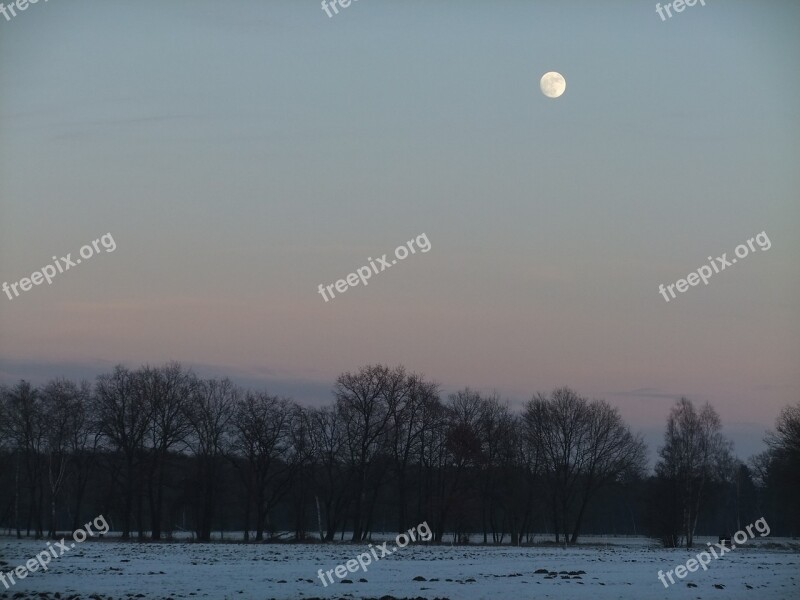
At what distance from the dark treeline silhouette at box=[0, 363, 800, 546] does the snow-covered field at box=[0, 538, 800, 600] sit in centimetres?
2827

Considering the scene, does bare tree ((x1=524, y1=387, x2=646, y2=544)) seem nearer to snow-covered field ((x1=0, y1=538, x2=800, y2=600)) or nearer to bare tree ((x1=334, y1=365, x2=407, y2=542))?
bare tree ((x1=334, y1=365, x2=407, y2=542))

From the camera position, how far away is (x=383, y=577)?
35.7 metres

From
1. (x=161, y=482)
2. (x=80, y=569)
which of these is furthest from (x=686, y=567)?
(x=161, y=482)

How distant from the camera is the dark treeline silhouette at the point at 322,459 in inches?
3095

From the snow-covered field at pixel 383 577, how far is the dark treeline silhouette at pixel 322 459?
28.3m

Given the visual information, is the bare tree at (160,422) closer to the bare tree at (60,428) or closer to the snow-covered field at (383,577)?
the bare tree at (60,428)

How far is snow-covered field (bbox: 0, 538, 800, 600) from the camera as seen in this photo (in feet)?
99.8

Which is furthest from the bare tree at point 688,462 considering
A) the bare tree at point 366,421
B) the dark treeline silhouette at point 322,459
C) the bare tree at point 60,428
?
the bare tree at point 60,428

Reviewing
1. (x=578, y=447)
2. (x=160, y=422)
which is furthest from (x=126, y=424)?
(x=578, y=447)

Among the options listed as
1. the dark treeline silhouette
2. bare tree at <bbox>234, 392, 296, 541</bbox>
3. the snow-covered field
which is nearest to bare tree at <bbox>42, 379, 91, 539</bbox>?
the dark treeline silhouette

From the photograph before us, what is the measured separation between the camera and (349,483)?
81.6 meters

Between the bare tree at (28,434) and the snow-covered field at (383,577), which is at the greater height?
the bare tree at (28,434)

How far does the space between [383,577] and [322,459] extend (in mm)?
48788

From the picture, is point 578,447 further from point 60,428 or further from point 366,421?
point 60,428
